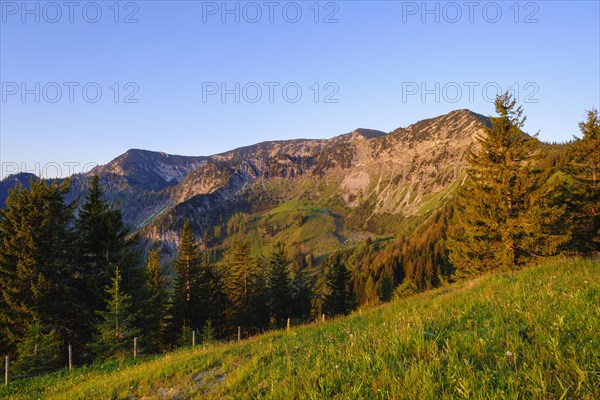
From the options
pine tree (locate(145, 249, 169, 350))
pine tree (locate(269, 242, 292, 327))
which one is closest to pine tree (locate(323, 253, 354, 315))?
pine tree (locate(269, 242, 292, 327))

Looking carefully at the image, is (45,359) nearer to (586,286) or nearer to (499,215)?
(586,286)

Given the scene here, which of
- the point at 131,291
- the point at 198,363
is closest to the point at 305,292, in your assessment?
the point at 131,291

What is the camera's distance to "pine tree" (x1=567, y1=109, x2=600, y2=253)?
28922mm

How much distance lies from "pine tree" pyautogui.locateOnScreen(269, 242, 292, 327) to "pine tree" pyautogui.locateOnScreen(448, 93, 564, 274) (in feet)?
110

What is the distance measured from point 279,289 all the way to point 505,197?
3835cm

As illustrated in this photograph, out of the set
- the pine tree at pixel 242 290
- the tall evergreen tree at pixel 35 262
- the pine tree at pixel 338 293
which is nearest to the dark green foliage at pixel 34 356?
the tall evergreen tree at pixel 35 262

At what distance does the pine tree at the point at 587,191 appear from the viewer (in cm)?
2892

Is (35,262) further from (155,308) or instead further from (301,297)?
(301,297)

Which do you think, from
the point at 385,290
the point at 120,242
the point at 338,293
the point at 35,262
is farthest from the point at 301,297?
the point at 35,262

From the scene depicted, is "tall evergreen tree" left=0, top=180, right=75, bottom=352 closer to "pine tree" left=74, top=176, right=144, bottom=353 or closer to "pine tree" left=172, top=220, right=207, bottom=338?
"pine tree" left=74, top=176, right=144, bottom=353

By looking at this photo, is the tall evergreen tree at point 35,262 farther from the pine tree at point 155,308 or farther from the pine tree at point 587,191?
the pine tree at point 587,191

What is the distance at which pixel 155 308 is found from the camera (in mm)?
35688

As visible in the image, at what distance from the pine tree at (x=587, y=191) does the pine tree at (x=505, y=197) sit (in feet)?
23.1

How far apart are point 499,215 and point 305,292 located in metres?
44.5
